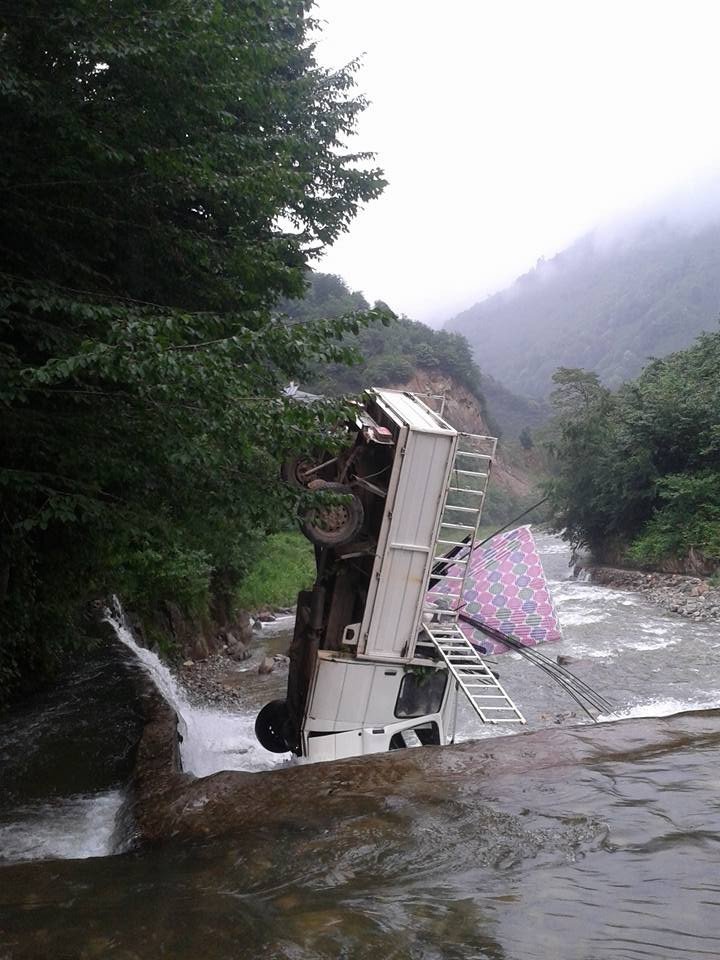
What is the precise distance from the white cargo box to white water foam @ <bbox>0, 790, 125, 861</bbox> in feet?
9.77

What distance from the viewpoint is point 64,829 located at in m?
6.30

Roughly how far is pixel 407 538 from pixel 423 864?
393 cm

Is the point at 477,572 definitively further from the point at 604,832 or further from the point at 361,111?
the point at 361,111

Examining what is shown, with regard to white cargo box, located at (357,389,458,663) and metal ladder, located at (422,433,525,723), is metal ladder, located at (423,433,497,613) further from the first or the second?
white cargo box, located at (357,389,458,663)

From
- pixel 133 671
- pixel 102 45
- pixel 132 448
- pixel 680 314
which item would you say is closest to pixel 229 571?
pixel 133 671

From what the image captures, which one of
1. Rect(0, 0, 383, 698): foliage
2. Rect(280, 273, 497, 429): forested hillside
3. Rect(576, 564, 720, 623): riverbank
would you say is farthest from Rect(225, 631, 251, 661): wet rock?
Rect(280, 273, 497, 429): forested hillside

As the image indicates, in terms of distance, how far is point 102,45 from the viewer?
17.9ft

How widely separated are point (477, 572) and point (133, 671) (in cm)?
548

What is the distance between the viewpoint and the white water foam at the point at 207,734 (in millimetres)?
10141

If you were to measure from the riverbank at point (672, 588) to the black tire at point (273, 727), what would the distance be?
16.5m

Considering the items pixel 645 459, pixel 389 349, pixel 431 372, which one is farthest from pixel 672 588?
pixel 389 349

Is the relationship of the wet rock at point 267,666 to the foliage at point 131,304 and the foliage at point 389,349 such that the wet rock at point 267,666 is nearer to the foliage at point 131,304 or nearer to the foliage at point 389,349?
the foliage at point 131,304

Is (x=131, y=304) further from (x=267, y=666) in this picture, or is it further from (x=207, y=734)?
(x=267, y=666)

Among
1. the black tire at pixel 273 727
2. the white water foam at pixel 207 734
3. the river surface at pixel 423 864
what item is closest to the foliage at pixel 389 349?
the white water foam at pixel 207 734
